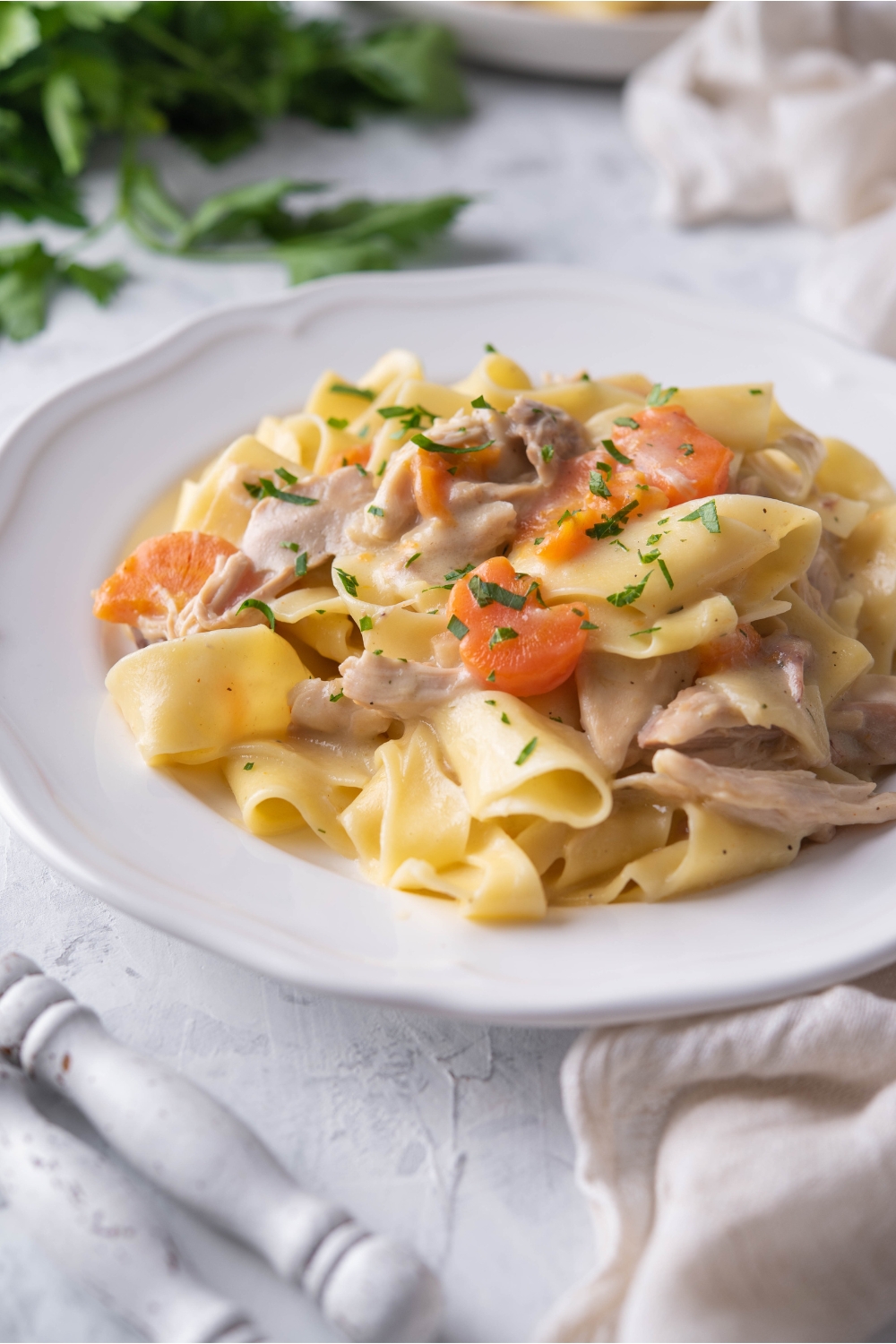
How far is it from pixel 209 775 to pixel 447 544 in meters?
1.18

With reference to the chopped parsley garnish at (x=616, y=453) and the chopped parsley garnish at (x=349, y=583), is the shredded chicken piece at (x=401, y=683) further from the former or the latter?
the chopped parsley garnish at (x=616, y=453)

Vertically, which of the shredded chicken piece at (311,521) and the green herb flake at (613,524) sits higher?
the shredded chicken piece at (311,521)

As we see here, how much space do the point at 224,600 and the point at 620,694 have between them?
5.03 feet

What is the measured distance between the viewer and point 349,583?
4.46m

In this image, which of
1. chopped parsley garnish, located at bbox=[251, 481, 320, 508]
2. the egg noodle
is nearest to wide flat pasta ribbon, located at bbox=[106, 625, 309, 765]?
the egg noodle

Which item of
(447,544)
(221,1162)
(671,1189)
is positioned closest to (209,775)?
(447,544)

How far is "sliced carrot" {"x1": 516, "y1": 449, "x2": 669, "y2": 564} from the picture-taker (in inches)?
169

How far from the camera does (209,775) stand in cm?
427

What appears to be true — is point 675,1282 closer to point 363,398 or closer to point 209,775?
point 209,775

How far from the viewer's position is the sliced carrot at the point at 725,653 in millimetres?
4191

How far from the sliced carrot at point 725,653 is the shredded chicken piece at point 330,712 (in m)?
1.12

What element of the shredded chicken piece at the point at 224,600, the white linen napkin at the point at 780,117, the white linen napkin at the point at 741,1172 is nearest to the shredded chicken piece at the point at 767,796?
the white linen napkin at the point at 741,1172

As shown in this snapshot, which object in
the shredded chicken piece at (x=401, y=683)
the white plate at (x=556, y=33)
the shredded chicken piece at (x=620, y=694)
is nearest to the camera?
the shredded chicken piece at (x=620, y=694)

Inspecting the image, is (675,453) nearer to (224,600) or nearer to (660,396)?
(660,396)
